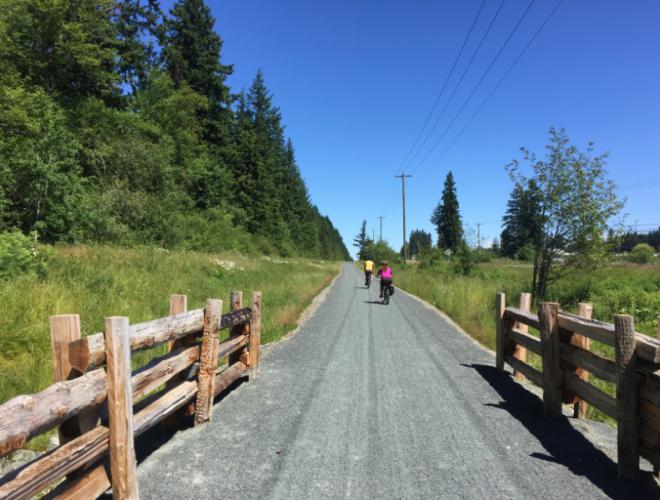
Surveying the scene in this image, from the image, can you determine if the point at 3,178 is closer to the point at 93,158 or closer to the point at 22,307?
the point at 22,307

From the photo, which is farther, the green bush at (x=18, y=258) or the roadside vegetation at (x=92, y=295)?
the green bush at (x=18, y=258)

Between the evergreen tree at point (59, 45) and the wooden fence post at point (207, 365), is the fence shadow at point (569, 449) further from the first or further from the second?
the evergreen tree at point (59, 45)

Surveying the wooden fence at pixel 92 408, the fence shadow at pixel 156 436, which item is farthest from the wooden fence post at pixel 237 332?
the wooden fence at pixel 92 408

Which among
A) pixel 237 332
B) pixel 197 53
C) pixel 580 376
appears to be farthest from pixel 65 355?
pixel 197 53

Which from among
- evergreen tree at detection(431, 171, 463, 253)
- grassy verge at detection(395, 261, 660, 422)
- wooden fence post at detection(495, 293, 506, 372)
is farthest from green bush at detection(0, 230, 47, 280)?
evergreen tree at detection(431, 171, 463, 253)

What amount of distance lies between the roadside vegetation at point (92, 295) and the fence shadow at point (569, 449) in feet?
18.7

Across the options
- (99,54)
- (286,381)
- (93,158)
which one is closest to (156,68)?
(99,54)

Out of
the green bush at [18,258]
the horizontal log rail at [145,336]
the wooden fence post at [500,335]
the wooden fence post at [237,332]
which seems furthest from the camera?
the green bush at [18,258]

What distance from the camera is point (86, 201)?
17891 millimetres

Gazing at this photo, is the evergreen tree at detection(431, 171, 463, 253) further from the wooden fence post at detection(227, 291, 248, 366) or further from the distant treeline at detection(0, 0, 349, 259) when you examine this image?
the wooden fence post at detection(227, 291, 248, 366)

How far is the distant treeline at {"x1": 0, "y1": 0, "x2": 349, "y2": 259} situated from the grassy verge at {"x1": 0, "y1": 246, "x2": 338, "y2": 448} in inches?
155

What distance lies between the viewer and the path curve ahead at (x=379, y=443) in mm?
3471

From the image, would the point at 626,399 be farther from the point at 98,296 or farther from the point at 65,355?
the point at 98,296

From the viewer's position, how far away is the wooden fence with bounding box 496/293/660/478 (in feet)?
12.0
